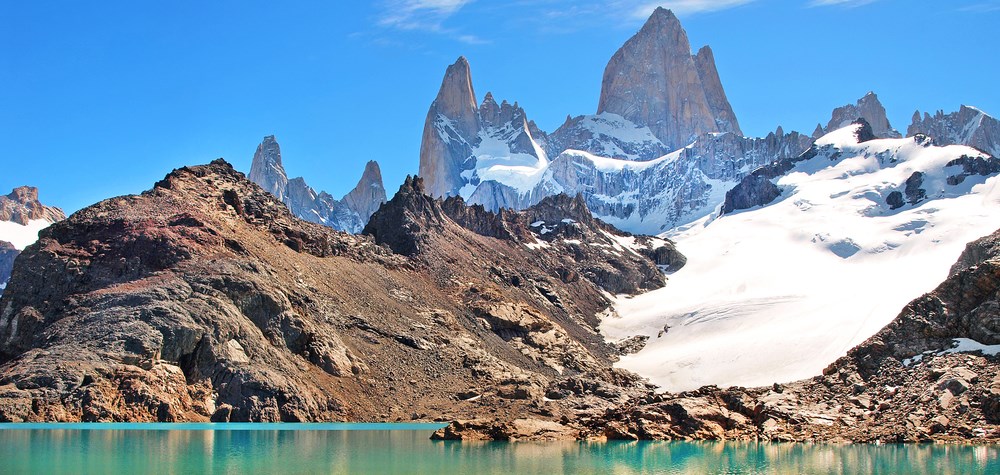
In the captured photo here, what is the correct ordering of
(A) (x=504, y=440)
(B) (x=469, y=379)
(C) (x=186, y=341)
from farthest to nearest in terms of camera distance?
1. (B) (x=469, y=379)
2. (C) (x=186, y=341)
3. (A) (x=504, y=440)

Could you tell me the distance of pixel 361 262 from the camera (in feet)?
500

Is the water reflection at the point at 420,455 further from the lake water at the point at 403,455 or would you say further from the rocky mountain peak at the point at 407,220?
the rocky mountain peak at the point at 407,220

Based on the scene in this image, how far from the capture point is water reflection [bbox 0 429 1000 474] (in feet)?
191

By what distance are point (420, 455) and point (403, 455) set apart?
1190mm

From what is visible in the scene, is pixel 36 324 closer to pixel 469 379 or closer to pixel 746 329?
pixel 469 379

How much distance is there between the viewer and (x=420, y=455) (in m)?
68.4

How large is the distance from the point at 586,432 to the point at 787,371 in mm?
71820

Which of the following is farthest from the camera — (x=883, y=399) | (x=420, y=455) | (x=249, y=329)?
(x=249, y=329)

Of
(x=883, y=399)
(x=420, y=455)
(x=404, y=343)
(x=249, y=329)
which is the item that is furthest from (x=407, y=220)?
(x=420, y=455)

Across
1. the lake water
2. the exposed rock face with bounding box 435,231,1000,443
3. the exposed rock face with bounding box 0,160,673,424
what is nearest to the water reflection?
the lake water

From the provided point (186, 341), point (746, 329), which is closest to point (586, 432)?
point (186, 341)

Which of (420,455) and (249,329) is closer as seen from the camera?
(420,455)

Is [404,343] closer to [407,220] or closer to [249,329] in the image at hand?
[249,329]

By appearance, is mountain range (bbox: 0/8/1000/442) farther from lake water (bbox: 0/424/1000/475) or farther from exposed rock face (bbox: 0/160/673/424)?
lake water (bbox: 0/424/1000/475)
